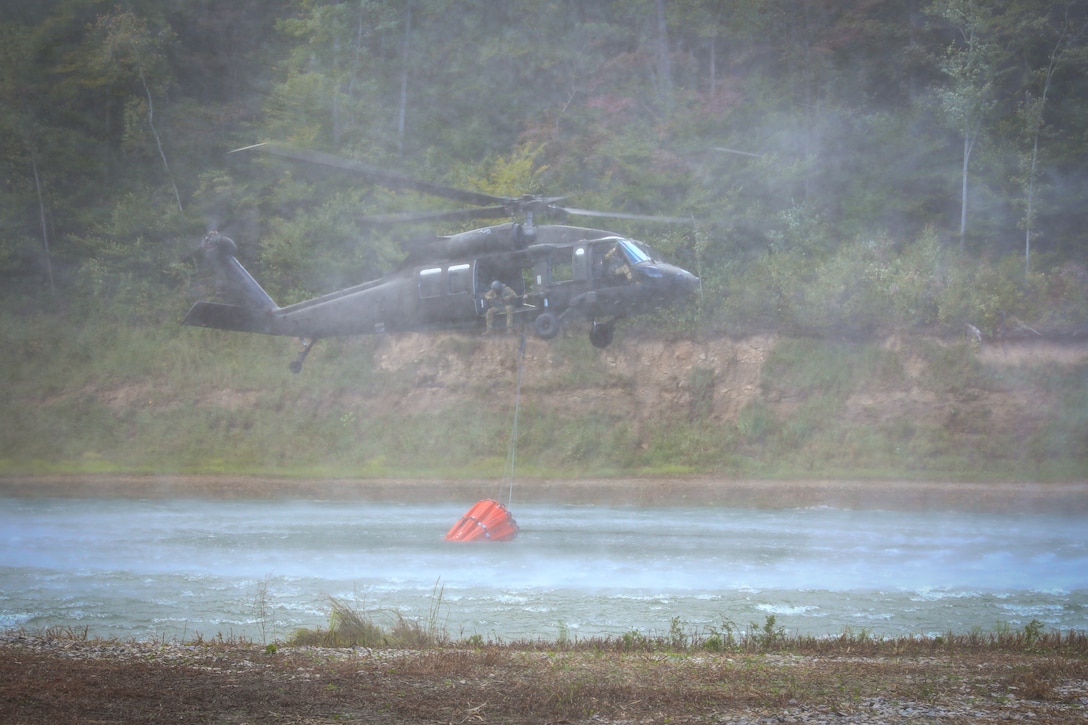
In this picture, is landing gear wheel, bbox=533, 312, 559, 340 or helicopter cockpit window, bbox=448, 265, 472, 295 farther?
helicopter cockpit window, bbox=448, 265, 472, 295

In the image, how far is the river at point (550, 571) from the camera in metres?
11.0

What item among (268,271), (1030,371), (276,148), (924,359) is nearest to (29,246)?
(268,271)

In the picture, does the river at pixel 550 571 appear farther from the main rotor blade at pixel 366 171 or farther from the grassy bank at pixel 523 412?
the main rotor blade at pixel 366 171

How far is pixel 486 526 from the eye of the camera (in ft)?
48.5

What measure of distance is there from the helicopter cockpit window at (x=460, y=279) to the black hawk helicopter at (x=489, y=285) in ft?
0.04

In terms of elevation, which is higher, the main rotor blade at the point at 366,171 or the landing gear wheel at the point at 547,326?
the main rotor blade at the point at 366,171

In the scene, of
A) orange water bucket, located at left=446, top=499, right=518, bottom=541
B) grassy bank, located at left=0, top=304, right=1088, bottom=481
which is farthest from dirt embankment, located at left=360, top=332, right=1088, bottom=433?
orange water bucket, located at left=446, top=499, right=518, bottom=541

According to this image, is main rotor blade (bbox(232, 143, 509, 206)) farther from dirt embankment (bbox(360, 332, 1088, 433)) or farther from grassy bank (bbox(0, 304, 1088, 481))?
dirt embankment (bbox(360, 332, 1088, 433))

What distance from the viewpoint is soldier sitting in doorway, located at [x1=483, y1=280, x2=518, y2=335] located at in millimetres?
12648

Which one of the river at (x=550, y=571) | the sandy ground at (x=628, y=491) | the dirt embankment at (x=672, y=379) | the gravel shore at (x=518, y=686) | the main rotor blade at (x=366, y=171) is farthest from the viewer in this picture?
the dirt embankment at (x=672, y=379)

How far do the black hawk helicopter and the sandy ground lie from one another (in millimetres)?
6874

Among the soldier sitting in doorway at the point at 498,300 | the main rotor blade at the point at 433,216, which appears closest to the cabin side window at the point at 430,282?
the soldier sitting in doorway at the point at 498,300

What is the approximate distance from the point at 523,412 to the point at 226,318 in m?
9.65

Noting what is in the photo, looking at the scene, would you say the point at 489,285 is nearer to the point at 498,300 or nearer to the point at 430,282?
the point at 498,300
